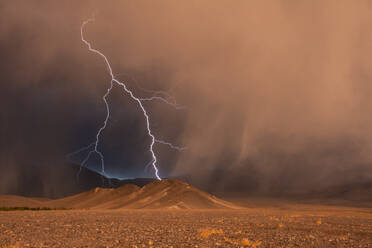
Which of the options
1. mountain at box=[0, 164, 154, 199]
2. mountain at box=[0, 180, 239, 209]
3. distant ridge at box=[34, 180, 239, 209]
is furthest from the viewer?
mountain at box=[0, 164, 154, 199]

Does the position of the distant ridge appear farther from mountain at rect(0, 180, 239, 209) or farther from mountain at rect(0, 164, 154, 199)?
mountain at rect(0, 164, 154, 199)

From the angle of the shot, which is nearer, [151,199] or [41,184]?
[151,199]

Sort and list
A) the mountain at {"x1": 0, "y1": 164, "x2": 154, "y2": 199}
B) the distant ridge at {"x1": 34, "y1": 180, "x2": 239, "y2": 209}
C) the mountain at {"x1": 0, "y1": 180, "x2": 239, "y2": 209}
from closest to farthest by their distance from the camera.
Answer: the distant ridge at {"x1": 34, "y1": 180, "x2": 239, "y2": 209}
the mountain at {"x1": 0, "y1": 180, "x2": 239, "y2": 209}
the mountain at {"x1": 0, "y1": 164, "x2": 154, "y2": 199}

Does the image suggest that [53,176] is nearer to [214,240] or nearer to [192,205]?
[192,205]

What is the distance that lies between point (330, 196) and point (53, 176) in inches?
5609

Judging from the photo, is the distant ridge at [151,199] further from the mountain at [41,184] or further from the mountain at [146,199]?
the mountain at [41,184]

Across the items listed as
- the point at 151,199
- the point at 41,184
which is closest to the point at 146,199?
the point at 151,199

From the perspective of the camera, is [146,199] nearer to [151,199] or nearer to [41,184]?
[151,199]

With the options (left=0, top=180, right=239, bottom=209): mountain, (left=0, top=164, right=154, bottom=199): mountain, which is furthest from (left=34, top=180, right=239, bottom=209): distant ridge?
(left=0, top=164, right=154, bottom=199): mountain

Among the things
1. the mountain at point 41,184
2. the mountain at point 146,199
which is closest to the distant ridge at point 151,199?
the mountain at point 146,199

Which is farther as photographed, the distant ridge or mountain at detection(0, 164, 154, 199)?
mountain at detection(0, 164, 154, 199)

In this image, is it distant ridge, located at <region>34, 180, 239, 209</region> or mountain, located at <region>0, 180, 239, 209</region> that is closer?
distant ridge, located at <region>34, 180, 239, 209</region>

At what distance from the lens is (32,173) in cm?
18912

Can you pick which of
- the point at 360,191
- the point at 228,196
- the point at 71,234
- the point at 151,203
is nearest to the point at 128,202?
the point at 151,203
